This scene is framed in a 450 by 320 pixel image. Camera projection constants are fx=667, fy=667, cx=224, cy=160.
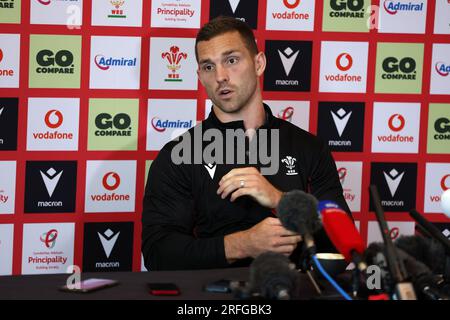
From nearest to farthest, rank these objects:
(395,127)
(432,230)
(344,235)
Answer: (344,235)
(432,230)
(395,127)

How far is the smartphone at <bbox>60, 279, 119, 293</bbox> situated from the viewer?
1.45m

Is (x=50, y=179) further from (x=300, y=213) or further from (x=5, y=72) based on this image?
(x=300, y=213)

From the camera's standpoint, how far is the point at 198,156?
2.44m

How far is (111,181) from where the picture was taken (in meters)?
3.01

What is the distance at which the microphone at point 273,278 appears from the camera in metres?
1.20

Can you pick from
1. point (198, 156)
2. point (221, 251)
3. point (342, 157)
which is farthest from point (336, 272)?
point (342, 157)

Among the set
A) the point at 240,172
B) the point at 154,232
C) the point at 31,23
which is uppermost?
the point at 31,23

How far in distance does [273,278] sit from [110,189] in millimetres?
1905

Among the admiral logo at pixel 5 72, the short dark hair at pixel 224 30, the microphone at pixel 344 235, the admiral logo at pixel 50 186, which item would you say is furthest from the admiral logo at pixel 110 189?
the microphone at pixel 344 235

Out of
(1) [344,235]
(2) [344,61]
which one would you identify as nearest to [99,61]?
(2) [344,61]

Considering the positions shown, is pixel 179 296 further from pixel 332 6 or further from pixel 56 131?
pixel 332 6

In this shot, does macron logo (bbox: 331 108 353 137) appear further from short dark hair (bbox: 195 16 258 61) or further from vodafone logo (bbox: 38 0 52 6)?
vodafone logo (bbox: 38 0 52 6)

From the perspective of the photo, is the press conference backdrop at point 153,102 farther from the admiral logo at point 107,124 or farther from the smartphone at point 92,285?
the smartphone at point 92,285

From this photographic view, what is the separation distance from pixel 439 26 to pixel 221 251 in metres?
1.77
